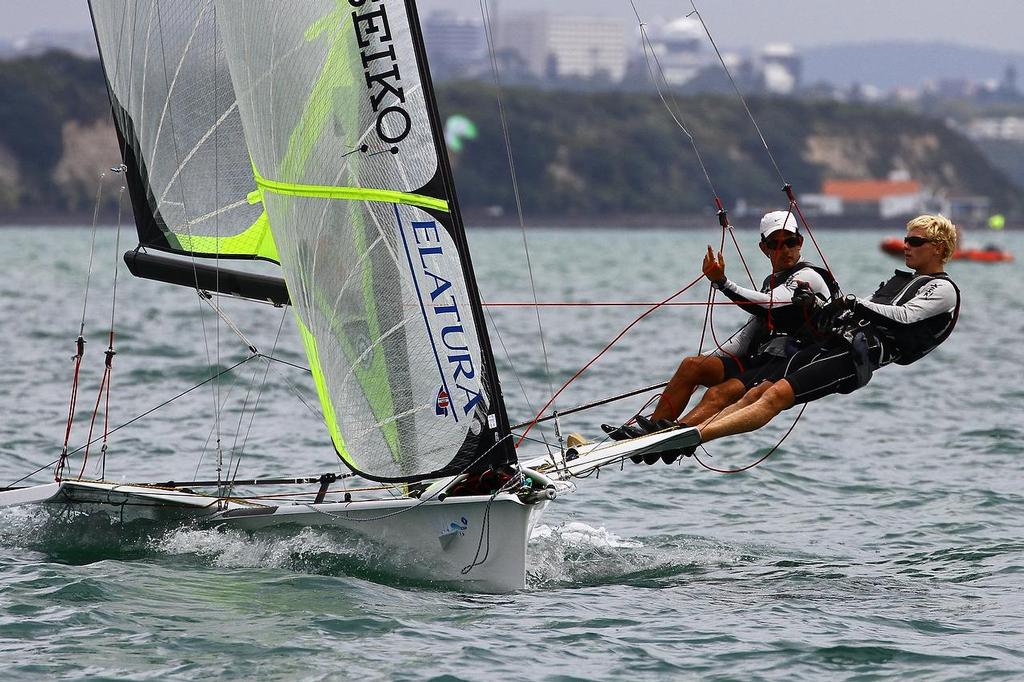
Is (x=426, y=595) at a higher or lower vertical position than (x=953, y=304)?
lower

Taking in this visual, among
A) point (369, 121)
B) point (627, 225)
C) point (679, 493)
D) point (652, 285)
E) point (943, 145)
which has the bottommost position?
point (679, 493)

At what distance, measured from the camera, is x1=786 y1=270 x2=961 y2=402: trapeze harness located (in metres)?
6.82

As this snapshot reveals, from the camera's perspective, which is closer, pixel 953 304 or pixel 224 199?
pixel 953 304

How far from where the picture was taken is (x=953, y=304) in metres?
6.96

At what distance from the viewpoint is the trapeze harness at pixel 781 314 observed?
679 centimetres

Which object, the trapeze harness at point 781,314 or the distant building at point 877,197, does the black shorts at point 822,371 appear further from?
the distant building at point 877,197

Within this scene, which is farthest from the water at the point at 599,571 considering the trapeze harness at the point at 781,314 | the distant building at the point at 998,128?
the distant building at the point at 998,128

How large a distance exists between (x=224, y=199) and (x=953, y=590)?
3.99 meters

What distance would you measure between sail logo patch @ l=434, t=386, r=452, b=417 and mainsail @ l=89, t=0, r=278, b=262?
5.75ft

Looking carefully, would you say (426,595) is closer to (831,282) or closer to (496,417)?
(496,417)

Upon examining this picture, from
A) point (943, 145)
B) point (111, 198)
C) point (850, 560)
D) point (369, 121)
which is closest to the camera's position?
point (369, 121)

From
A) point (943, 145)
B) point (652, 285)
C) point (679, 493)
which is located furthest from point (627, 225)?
point (679, 493)

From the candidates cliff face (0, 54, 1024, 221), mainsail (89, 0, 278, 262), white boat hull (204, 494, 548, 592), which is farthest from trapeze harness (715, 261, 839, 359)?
cliff face (0, 54, 1024, 221)

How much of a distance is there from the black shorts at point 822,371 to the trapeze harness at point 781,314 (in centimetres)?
8
